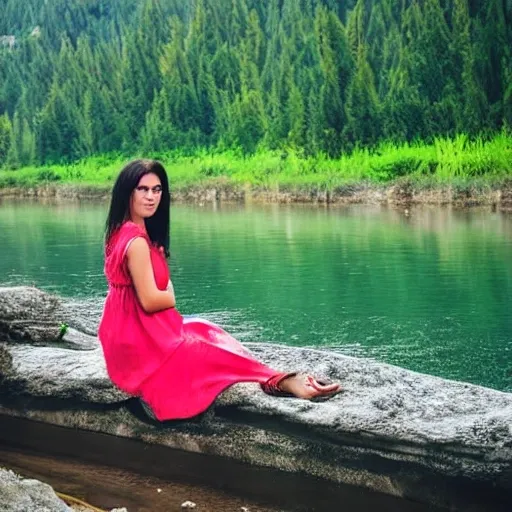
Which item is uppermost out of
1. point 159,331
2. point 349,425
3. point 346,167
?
point 159,331

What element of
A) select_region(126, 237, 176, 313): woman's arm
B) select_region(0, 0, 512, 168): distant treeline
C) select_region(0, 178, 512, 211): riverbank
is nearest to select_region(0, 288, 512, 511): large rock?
select_region(126, 237, 176, 313): woman's arm

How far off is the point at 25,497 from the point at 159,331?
121cm

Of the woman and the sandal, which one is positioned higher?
the woman

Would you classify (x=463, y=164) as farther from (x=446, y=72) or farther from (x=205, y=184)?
(x=205, y=184)

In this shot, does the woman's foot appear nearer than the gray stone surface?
No

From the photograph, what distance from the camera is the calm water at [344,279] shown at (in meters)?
7.62

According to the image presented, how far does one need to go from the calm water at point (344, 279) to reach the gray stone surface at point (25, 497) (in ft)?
11.7

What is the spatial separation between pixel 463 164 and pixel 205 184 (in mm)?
9894

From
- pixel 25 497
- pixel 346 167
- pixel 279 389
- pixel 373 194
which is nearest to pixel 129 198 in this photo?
pixel 279 389

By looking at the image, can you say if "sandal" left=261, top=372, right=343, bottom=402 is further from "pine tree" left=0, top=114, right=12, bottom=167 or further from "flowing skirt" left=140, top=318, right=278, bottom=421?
"pine tree" left=0, top=114, right=12, bottom=167

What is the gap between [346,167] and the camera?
3164 cm

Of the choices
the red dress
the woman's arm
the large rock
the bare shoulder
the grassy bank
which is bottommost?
the grassy bank

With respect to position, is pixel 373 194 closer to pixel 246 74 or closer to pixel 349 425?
pixel 246 74

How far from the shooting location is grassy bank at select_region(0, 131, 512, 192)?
27766 mm
